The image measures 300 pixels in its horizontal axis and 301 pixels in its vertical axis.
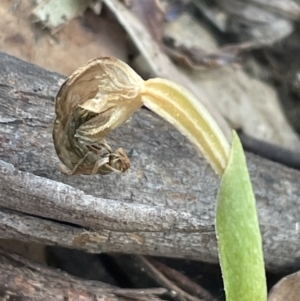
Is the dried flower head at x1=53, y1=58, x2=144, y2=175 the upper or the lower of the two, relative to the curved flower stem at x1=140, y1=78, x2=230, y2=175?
upper

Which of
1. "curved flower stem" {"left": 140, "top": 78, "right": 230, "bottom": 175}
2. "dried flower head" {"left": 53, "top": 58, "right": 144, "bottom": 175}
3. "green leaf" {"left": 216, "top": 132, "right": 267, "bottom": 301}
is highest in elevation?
"dried flower head" {"left": 53, "top": 58, "right": 144, "bottom": 175}

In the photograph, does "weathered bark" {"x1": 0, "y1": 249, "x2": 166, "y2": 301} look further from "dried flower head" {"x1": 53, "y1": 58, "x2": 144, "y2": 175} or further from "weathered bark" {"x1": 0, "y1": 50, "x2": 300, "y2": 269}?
"dried flower head" {"x1": 53, "y1": 58, "x2": 144, "y2": 175}

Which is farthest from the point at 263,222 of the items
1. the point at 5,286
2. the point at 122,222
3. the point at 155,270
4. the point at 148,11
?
the point at 148,11

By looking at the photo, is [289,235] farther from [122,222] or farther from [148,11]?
[148,11]

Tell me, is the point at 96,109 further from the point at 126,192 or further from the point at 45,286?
the point at 45,286

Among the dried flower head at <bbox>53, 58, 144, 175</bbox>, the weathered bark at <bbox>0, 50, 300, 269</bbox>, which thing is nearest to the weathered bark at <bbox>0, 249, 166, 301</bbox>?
the weathered bark at <bbox>0, 50, 300, 269</bbox>

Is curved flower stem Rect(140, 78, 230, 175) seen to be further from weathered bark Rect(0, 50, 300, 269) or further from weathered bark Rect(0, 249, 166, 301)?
weathered bark Rect(0, 249, 166, 301)
